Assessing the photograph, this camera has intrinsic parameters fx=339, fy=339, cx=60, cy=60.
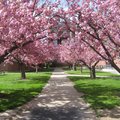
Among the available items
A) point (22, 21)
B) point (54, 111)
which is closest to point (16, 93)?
point (54, 111)

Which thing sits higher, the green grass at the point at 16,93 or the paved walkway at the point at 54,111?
the green grass at the point at 16,93

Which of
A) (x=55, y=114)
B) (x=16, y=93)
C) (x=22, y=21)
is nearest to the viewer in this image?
(x=55, y=114)

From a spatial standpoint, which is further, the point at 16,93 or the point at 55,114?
the point at 16,93

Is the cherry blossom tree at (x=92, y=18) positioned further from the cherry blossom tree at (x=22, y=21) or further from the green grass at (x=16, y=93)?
the green grass at (x=16, y=93)

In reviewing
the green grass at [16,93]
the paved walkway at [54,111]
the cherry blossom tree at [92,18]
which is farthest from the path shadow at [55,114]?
the cherry blossom tree at [92,18]

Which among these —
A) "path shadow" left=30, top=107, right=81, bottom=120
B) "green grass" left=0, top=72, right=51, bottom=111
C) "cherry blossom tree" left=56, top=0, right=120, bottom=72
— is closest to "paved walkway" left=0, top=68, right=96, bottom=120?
"path shadow" left=30, top=107, right=81, bottom=120

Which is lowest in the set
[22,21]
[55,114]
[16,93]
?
[55,114]

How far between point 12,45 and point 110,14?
4538mm

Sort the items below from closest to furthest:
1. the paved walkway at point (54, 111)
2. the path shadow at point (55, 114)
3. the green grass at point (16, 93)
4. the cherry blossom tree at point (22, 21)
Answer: the path shadow at point (55, 114) → the paved walkway at point (54, 111) → the cherry blossom tree at point (22, 21) → the green grass at point (16, 93)

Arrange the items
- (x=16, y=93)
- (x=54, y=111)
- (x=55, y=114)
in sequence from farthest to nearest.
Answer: (x=16, y=93), (x=54, y=111), (x=55, y=114)

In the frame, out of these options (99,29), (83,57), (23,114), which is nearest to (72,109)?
(23,114)

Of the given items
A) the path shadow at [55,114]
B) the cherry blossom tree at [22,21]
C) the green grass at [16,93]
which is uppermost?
the cherry blossom tree at [22,21]

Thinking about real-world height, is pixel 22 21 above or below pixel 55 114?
above

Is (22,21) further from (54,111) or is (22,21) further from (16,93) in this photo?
(16,93)
